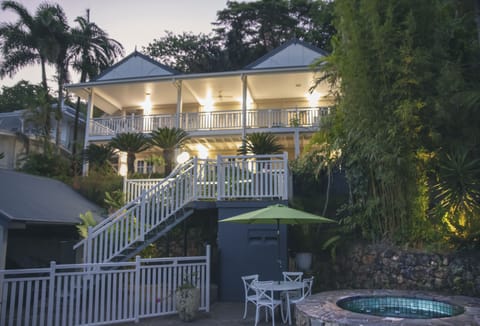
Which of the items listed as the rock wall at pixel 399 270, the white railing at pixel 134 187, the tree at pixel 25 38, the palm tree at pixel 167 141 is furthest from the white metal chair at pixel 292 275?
the tree at pixel 25 38

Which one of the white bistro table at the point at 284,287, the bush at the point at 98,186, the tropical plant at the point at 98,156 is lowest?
the white bistro table at the point at 284,287

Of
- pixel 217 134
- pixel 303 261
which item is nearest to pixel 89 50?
pixel 217 134

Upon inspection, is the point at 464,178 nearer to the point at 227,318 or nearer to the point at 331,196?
the point at 331,196

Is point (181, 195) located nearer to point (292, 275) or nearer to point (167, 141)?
point (292, 275)

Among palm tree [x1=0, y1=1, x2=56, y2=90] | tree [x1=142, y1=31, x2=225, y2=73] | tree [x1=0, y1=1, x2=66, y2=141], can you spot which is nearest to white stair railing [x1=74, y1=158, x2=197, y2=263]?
tree [x1=0, y1=1, x2=66, y2=141]

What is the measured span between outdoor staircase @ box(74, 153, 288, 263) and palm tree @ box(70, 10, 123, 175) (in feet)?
50.5

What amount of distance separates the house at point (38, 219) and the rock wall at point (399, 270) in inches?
257

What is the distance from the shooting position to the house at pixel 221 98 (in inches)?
637

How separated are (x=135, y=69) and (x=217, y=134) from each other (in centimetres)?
526

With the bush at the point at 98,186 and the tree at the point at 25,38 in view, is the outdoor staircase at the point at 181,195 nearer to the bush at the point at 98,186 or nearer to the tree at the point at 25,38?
the bush at the point at 98,186

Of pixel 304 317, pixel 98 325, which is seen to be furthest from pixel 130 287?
pixel 304 317

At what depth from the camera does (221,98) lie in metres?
19.1

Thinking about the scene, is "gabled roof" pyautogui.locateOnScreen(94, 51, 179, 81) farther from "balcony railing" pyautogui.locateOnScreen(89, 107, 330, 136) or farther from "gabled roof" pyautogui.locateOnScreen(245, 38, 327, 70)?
"gabled roof" pyautogui.locateOnScreen(245, 38, 327, 70)

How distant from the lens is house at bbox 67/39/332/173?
16172 millimetres
